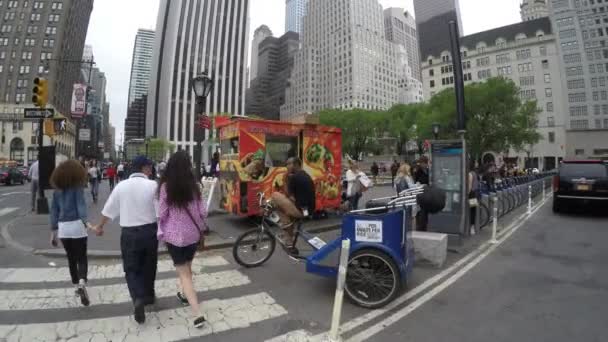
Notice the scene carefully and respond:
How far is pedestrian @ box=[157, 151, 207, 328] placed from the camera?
3.45 m

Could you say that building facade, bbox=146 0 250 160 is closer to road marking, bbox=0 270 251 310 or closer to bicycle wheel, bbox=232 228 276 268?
bicycle wheel, bbox=232 228 276 268

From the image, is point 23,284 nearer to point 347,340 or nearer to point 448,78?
point 347,340

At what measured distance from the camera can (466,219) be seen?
783 cm

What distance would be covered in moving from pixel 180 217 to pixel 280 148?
5.73 meters

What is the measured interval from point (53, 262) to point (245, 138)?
4.63 m

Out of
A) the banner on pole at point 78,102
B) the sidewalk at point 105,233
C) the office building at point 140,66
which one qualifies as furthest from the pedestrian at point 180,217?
the office building at point 140,66

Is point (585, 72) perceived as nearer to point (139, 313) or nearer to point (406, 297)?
point (406, 297)

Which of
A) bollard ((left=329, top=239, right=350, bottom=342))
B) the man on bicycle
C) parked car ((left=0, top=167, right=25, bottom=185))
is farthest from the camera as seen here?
parked car ((left=0, top=167, right=25, bottom=185))

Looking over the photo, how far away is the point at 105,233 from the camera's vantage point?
7758 mm

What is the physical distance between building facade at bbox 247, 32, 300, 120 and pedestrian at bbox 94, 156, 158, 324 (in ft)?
500

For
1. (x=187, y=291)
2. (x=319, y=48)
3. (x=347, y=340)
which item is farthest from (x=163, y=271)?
(x=319, y=48)

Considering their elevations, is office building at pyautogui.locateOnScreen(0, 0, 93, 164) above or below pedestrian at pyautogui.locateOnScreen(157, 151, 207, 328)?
above

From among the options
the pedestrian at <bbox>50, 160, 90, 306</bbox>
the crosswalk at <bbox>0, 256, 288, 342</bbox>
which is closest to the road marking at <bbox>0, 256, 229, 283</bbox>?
the crosswalk at <bbox>0, 256, 288, 342</bbox>

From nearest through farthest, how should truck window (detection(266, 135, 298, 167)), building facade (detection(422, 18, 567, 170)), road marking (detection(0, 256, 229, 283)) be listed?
road marking (detection(0, 256, 229, 283)) < truck window (detection(266, 135, 298, 167)) < building facade (detection(422, 18, 567, 170))
